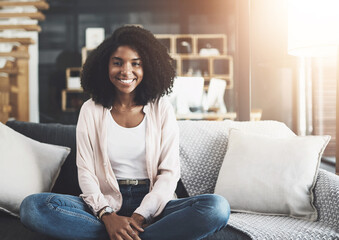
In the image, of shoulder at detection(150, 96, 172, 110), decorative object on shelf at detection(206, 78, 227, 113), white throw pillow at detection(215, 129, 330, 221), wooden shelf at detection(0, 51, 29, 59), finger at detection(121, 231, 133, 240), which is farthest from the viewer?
decorative object on shelf at detection(206, 78, 227, 113)

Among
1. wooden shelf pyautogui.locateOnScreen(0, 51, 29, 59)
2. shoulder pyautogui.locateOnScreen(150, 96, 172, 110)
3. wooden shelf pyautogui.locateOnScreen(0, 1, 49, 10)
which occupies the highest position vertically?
wooden shelf pyautogui.locateOnScreen(0, 1, 49, 10)

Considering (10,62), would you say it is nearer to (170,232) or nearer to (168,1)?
(168,1)

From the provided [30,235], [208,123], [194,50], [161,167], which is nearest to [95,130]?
[161,167]

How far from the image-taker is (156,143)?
1588 millimetres

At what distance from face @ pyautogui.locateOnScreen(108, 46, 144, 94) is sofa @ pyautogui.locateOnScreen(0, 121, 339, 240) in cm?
43

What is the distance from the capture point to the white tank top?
1557 millimetres

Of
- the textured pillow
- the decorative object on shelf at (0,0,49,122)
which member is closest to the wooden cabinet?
the decorative object on shelf at (0,0,49,122)

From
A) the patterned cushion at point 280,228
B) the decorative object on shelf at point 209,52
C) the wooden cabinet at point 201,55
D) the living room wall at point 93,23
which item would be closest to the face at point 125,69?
the patterned cushion at point 280,228

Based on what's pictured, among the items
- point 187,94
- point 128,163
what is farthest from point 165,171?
point 187,94

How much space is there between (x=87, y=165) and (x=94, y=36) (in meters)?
4.58

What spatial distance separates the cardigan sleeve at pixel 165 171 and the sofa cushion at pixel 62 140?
1.48 ft

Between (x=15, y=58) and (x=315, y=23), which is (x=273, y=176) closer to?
(x=315, y=23)

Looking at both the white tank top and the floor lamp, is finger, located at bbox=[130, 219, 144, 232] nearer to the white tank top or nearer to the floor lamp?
the white tank top

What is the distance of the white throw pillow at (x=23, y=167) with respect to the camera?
155 cm
